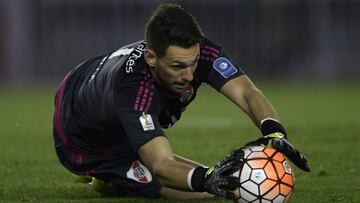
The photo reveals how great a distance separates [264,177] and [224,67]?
1.33m

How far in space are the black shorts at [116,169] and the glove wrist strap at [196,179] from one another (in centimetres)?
157

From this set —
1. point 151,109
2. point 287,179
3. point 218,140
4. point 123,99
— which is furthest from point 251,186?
point 218,140

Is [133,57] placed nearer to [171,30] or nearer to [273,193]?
[171,30]

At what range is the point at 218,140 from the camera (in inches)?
517

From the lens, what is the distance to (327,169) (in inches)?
384

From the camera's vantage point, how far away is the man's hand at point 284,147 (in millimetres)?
6684

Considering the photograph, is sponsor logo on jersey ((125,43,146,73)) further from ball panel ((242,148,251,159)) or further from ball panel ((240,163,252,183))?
ball panel ((240,163,252,183))

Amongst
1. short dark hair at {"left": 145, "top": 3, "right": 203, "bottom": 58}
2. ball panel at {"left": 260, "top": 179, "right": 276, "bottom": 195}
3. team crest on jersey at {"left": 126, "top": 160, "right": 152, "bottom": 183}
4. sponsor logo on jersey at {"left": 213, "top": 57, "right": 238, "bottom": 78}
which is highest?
short dark hair at {"left": 145, "top": 3, "right": 203, "bottom": 58}

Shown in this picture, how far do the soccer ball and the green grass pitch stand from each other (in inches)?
42.4

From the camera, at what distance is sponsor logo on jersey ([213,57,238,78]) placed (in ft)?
24.8

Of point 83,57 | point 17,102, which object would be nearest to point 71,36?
point 83,57

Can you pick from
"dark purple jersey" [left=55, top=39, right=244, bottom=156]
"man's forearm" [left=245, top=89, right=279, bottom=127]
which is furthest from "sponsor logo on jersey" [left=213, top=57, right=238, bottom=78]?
"man's forearm" [left=245, top=89, right=279, bottom=127]

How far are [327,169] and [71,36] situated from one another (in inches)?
759

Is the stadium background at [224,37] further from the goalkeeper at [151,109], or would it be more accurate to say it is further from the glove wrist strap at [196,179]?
the glove wrist strap at [196,179]
